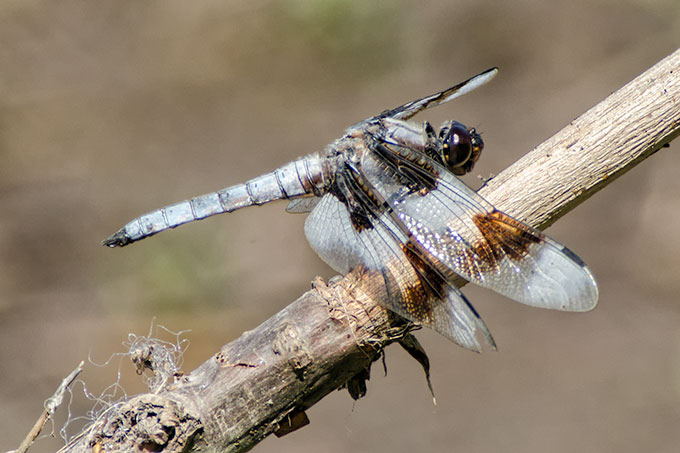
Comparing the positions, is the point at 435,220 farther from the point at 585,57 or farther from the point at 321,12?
the point at 585,57

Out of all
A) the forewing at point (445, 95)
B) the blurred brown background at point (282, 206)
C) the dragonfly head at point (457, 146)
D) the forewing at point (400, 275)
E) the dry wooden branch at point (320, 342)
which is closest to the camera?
the dry wooden branch at point (320, 342)

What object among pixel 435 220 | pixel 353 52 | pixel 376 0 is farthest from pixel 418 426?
pixel 376 0

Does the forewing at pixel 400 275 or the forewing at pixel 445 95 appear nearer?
the forewing at pixel 400 275

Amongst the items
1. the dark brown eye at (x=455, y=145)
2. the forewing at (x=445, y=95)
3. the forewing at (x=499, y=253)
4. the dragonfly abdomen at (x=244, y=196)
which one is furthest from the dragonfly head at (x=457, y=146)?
the dragonfly abdomen at (x=244, y=196)

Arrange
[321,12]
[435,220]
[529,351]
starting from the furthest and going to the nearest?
[321,12]
[529,351]
[435,220]

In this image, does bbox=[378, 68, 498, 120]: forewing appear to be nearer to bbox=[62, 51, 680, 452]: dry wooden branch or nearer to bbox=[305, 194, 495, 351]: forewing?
bbox=[305, 194, 495, 351]: forewing

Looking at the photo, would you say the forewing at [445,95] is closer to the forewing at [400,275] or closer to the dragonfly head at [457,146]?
the dragonfly head at [457,146]

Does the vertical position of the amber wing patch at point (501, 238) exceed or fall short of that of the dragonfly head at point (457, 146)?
it falls short
